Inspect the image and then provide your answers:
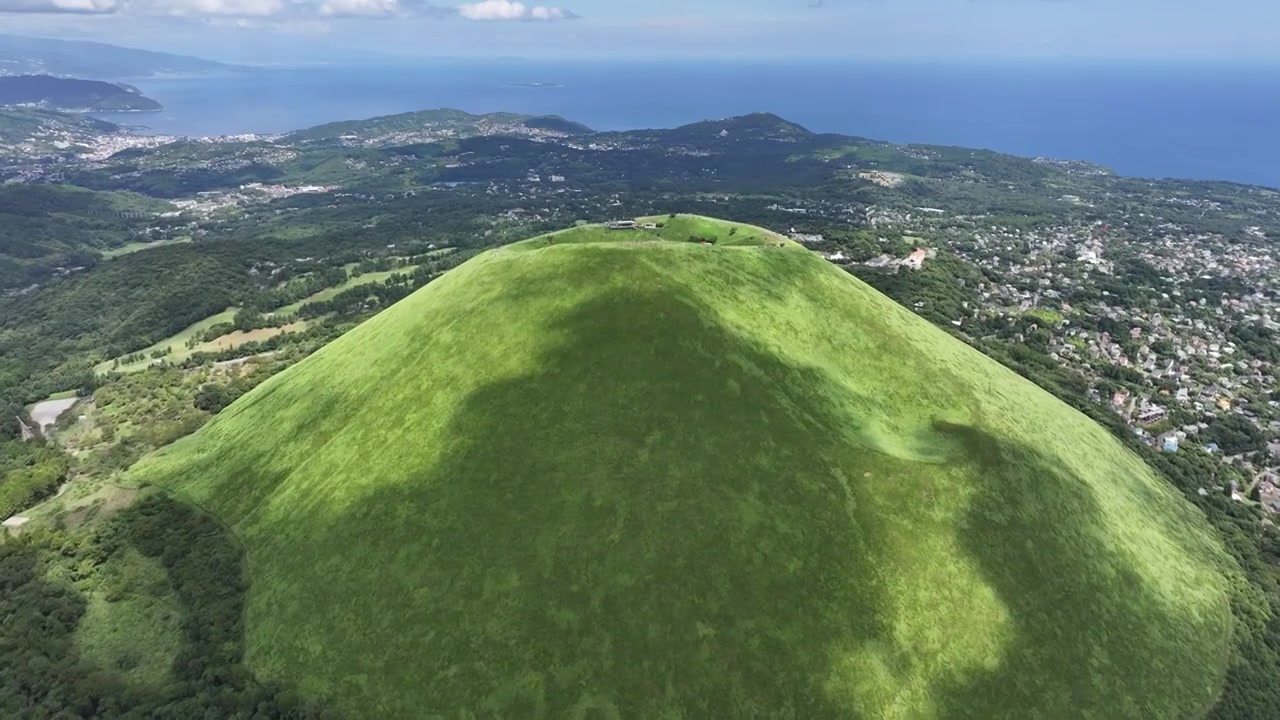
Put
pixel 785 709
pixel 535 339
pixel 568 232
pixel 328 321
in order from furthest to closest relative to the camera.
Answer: pixel 328 321, pixel 568 232, pixel 535 339, pixel 785 709

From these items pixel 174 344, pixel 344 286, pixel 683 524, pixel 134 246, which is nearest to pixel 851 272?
pixel 683 524

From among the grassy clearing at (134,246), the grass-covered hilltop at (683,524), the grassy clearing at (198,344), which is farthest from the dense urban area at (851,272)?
the grass-covered hilltop at (683,524)

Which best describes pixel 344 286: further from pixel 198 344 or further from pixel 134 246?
pixel 134 246

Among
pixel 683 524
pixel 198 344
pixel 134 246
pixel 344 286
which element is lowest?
pixel 134 246

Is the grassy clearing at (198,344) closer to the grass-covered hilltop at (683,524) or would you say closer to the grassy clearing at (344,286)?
the grassy clearing at (344,286)

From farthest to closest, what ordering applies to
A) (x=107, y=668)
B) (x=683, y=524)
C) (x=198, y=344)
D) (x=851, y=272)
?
(x=851, y=272), (x=198, y=344), (x=107, y=668), (x=683, y=524)

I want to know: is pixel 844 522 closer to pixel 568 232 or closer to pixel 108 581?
pixel 568 232

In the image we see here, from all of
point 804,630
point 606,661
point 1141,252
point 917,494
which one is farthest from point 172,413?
point 1141,252

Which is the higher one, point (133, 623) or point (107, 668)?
point (133, 623)

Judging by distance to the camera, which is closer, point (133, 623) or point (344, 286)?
point (133, 623)
